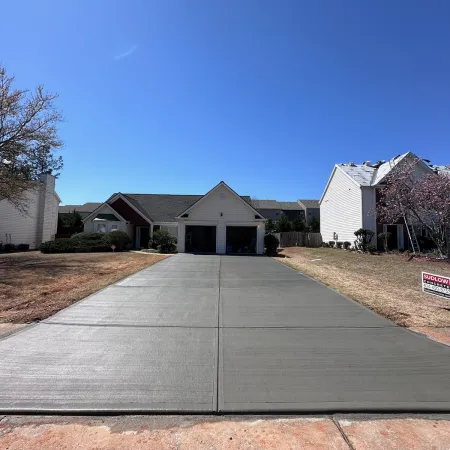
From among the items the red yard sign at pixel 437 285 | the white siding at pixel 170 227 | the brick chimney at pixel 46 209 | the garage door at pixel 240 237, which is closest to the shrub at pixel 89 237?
the white siding at pixel 170 227

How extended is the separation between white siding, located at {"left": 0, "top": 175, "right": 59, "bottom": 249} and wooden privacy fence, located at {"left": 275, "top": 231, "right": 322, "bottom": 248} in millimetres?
23500

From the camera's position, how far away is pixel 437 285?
25.1ft

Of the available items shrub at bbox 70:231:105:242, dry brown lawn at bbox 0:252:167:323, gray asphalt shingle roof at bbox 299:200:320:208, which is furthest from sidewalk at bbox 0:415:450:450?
gray asphalt shingle roof at bbox 299:200:320:208

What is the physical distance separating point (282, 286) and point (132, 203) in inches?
911

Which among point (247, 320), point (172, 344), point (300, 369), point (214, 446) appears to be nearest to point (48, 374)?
point (172, 344)

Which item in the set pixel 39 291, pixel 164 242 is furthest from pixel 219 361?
pixel 164 242

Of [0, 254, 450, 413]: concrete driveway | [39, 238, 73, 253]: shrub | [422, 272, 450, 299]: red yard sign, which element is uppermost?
[39, 238, 73, 253]: shrub

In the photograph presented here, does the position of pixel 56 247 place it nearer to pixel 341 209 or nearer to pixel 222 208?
pixel 222 208

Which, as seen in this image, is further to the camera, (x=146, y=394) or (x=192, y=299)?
(x=192, y=299)

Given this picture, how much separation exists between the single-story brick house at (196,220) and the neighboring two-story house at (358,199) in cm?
802

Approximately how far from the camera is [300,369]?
156 inches

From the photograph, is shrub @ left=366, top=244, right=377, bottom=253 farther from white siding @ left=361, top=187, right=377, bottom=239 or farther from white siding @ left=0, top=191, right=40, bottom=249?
white siding @ left=0, top=191, right=40, bottom=249

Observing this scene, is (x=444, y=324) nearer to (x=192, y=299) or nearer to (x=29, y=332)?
(x=192, y=299)

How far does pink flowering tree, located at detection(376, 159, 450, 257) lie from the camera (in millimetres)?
19594
